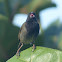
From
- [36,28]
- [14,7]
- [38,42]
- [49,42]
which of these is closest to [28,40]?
[36,28]

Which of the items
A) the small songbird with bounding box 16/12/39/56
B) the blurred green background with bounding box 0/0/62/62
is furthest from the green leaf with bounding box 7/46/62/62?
the blurred green background with bounding box 0/0/62/62

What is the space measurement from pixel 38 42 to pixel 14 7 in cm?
100

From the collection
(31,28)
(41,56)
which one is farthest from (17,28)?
(41,56)

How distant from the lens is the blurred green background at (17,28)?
7.63ft

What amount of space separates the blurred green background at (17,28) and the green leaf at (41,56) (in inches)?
28.6

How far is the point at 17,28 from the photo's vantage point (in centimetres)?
234

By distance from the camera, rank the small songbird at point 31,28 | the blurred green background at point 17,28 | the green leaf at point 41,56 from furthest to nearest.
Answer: the blurred green background at point 17,28, the small songbird at point 31,28, the green leaf at point 41,56

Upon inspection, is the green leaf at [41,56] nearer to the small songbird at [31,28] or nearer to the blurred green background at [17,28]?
the small songbird at [31,28]

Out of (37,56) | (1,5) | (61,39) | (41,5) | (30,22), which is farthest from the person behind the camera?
(1,5)

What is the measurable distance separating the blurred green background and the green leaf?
0.73m

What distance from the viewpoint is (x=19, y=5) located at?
3.10 metres

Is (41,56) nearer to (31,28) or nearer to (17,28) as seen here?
(31,28)

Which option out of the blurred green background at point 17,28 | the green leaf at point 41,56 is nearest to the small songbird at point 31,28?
the blurred green background at point 17,28

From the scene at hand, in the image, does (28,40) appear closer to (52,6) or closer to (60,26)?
(60,26)
